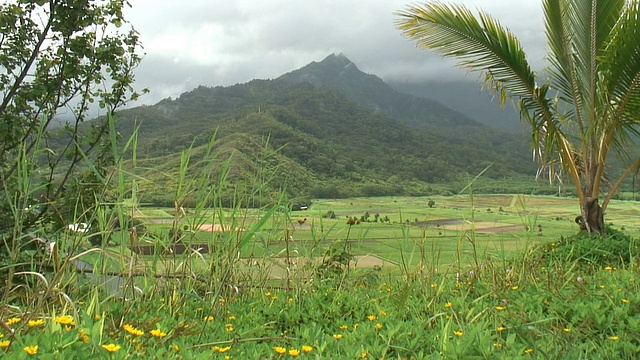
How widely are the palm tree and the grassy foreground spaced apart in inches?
117

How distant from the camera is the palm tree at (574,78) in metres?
5.69

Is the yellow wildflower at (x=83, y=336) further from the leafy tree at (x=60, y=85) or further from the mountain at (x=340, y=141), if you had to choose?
the mountain at (x=340, y=141)

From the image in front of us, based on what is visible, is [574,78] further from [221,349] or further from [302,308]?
[221,349]

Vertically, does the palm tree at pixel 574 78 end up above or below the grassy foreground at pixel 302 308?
above

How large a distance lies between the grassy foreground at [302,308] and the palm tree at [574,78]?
297 centimetres

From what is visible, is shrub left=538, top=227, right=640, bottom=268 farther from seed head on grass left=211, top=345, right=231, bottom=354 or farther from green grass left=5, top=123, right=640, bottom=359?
seed head on grass left=211, top=345, right=231, bottom=354

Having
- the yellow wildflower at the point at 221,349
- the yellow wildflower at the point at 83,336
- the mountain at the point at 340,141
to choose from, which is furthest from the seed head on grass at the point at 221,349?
the mountain at the point at 340,141

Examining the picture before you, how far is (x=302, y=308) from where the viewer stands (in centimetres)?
246

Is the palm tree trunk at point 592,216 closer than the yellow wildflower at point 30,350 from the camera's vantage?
No

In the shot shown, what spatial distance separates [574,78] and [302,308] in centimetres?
527

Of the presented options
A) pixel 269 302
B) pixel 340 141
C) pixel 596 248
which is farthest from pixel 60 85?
pixel 340 141

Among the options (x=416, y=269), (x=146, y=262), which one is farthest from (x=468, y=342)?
(x=416, y=269)

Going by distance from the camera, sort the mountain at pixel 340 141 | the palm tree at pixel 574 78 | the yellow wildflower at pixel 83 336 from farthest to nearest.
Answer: the mountain at pixel 340 141 < the palm tree at pixel 574 78 < the yellow wildflower at pixel 83 336

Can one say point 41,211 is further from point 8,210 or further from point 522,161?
point 522,161
